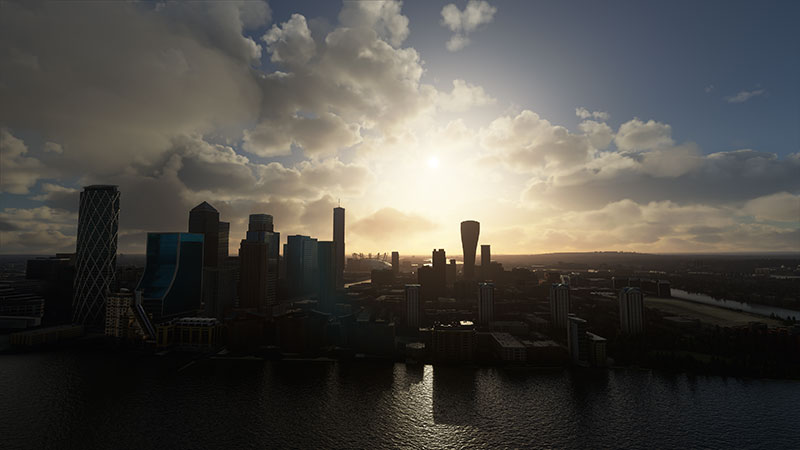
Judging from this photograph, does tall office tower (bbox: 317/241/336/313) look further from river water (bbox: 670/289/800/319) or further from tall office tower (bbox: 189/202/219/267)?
river water (bbox: 670/289/800/319)

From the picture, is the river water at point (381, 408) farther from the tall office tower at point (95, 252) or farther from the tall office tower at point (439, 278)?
the tall office tower at point (439, 278)

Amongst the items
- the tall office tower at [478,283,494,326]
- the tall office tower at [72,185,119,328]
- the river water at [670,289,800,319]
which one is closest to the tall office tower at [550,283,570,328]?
the tall office tower at [478,283,494,326]

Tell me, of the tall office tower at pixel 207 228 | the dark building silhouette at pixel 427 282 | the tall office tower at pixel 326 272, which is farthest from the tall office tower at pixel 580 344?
the tall office tower at pixel 207 228

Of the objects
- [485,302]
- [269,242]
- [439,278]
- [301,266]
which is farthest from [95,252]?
[439,278]

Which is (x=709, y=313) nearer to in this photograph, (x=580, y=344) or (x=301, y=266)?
(x=580, y=344)

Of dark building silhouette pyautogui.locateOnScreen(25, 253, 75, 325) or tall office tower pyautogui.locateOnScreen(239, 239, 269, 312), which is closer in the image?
dark building silhouette pyautogui.locateOnScreen(25, 253, 75, 325)

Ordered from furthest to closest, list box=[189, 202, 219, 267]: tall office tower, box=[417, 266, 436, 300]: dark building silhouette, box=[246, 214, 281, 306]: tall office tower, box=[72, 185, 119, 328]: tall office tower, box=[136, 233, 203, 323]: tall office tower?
1. box=[417, 266, 436, 300]: dark building silhouette
2. box=[189, 202, 219, 267]: tall office tower
3. box=[246, 214, 281, 306]: tall office tower
4. box=[72, 185, 119, 328]: tall office tower
5. box=[136, 233, 203, 323]: tall office tower
